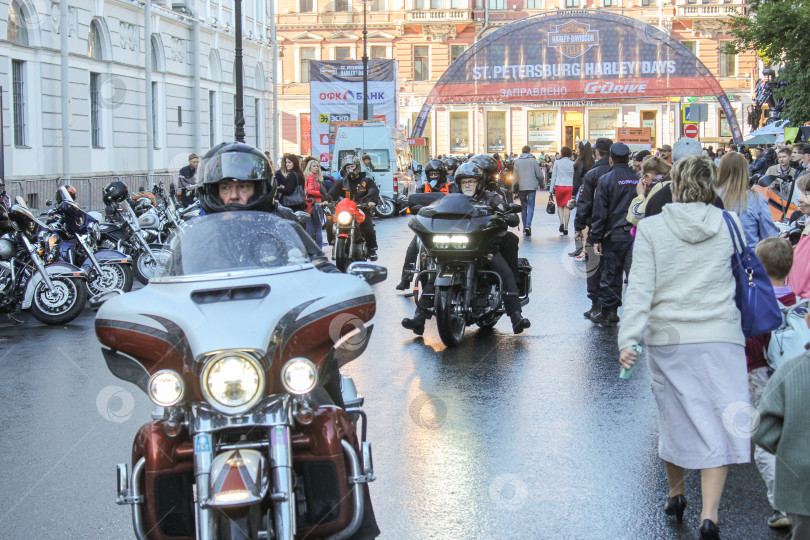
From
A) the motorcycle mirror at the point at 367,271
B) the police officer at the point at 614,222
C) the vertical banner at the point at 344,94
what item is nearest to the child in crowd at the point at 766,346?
the motorcycle mirror at the point at 367,271

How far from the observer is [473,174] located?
9648 millimetres

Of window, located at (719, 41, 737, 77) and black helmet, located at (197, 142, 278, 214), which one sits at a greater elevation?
window, located at (719, 41, 737, 77)

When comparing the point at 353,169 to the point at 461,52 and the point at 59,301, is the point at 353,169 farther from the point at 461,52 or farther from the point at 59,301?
the point at 461,52

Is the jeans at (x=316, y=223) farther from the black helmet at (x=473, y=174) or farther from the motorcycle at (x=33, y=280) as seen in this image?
the black helmet at (x=473, y=174)

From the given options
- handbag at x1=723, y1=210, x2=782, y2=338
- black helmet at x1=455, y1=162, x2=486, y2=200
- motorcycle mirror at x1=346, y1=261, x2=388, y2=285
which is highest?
black helmet at x1=455, y1=162, x2=486, y2=200

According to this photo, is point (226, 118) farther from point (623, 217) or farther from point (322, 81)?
point (623, 217)

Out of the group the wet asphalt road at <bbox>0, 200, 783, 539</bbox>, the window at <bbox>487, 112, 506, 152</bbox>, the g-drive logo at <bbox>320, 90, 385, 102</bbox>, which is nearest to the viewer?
the wet asphalt road at <bbox>0, 200, 783, 539</bbox>

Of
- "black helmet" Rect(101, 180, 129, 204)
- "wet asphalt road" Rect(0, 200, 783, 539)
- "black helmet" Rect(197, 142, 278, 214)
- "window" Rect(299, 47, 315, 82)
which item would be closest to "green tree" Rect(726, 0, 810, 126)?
"black helmet" Rect(101, 180, 129, 204)

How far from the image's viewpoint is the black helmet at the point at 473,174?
965 cm

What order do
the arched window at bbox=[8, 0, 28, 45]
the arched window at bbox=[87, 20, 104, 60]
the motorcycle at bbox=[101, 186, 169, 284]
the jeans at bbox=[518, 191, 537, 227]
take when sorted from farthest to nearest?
the arched window at bbox=[87, 20, 104, 60]
the arched window at bbox=[8, 0, 28, 45]
the jeans at bbox=[518, 191, 537, 227]
the motorcycle at bbox=[101, 186, 169, 284]

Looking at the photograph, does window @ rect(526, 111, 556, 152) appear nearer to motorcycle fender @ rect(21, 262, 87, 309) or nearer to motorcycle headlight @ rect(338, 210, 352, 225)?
motorcycle headlight @ rect(338, 210, 352, 225)

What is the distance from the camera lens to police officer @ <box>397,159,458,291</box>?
445 inches

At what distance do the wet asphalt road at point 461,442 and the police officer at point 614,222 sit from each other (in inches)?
21.6

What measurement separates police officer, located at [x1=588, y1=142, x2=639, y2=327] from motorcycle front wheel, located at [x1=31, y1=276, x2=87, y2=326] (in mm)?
5412
